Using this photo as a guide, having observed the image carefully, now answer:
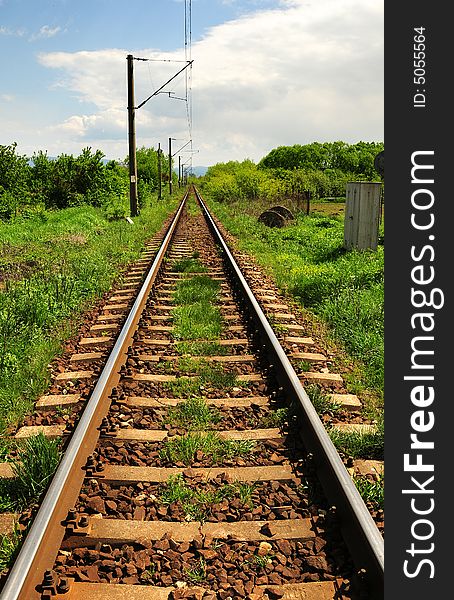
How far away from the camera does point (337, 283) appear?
8.25m

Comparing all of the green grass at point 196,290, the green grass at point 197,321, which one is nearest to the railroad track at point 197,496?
the green grass at point 197,321

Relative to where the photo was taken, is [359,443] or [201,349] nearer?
[359,443]

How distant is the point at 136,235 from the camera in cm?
1520

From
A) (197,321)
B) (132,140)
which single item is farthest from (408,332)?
(132,140)

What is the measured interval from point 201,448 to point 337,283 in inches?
198

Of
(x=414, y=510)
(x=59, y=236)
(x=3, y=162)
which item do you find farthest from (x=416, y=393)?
(x=3, y=162)

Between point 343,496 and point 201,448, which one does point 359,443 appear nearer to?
point 343,496

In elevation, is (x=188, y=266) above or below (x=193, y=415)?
above

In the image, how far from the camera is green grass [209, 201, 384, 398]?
18.5 feet

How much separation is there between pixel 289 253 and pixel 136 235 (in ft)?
15.7

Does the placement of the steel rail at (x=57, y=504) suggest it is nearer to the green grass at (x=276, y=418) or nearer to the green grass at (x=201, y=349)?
the green grass at (x=201, y=349)

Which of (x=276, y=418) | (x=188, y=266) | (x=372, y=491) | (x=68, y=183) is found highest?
(x=68, y=183)

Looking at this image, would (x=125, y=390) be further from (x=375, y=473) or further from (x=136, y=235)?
(x=136, y=235)

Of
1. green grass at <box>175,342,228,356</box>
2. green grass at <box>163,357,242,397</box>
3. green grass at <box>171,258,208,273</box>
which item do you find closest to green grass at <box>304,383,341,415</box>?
green grass at <box>163,357,242,397</box>
